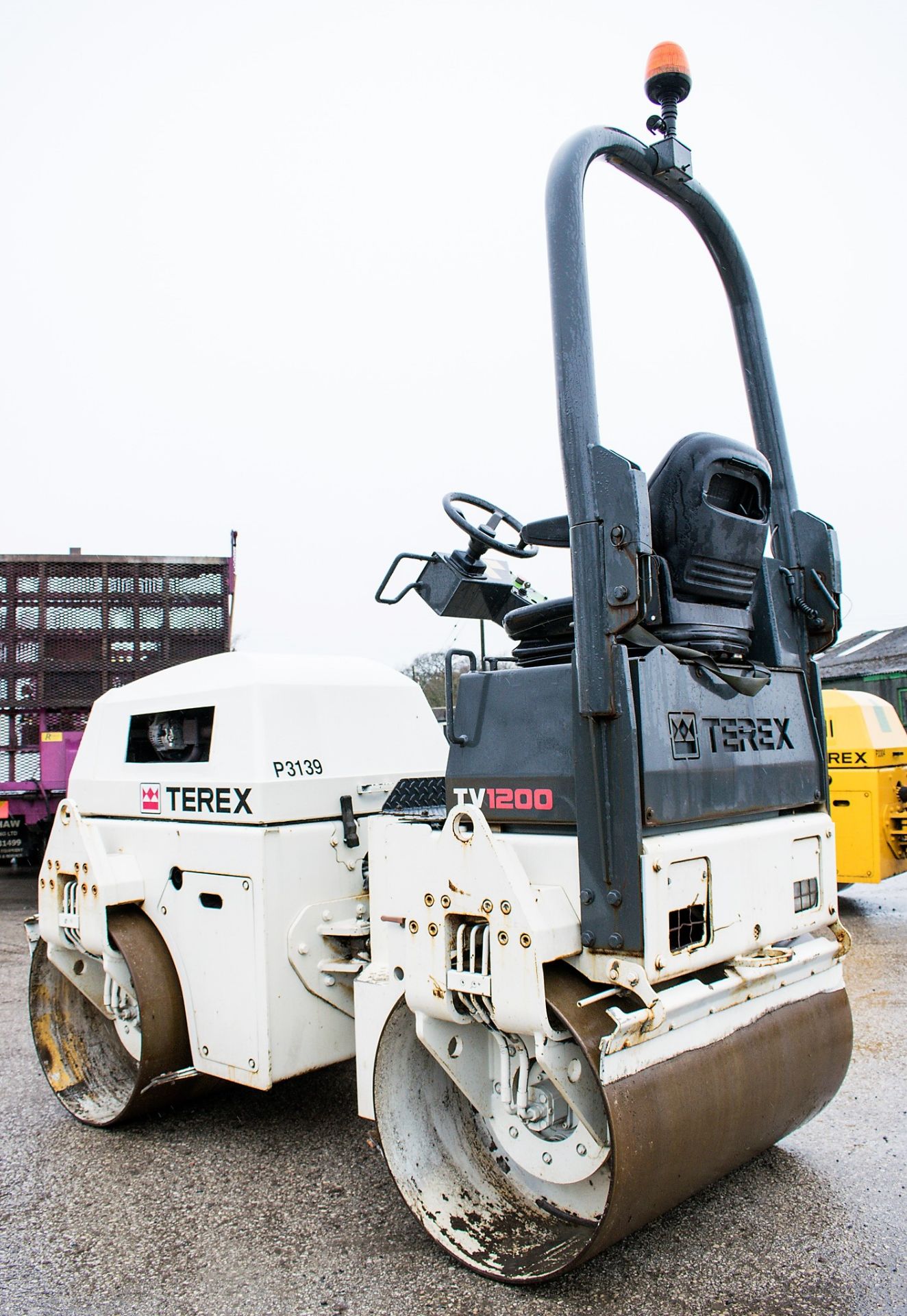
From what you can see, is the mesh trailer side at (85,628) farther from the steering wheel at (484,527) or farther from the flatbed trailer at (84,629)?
the steering wheel at (484,527)

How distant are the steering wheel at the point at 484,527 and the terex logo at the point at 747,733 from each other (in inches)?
34.9

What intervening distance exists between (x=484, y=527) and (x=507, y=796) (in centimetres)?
133

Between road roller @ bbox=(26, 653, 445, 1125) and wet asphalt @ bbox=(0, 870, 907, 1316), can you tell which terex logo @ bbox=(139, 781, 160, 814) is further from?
wet asphalt @ bbox=(0, 870, 907, 1316)

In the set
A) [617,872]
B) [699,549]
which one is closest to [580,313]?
[699,549]

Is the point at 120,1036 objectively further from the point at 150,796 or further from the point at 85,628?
the point at 85,628

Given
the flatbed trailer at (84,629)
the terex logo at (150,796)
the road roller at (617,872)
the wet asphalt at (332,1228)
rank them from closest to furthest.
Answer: the road roller at (617,872)
the wet asphalt at (332,1228)
the terex logo at (150,796)
the flatbed trailer at (84,629)

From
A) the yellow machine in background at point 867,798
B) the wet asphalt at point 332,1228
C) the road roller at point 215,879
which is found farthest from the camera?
the yellow machine in background at point 867,798

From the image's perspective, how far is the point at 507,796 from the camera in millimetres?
2785

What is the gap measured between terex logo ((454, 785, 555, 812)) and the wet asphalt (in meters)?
0.97

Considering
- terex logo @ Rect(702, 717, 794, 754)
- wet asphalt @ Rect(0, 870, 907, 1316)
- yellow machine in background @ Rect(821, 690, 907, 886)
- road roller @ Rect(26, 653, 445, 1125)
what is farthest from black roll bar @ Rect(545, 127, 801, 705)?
yellow machine in background @ Rect(821, 690, 907, 886)

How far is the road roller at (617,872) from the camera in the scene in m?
2.48

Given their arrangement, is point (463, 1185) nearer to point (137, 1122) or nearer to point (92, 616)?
point (137, 1122)

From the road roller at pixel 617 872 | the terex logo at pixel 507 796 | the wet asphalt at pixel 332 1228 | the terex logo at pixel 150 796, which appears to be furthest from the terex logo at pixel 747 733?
the terex logo at pixel 150 796

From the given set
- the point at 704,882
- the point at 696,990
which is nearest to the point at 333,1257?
the point at 696,990
